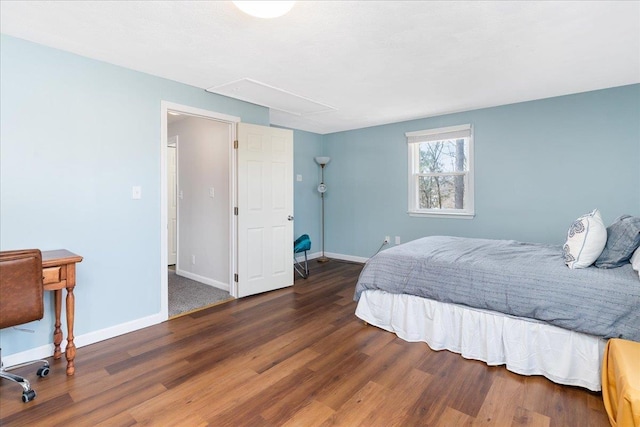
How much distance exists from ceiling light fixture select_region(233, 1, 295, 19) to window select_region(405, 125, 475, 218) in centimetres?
330

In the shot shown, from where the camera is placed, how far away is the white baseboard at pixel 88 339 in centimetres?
220

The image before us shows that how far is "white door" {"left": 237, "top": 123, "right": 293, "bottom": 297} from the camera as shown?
11.8ft

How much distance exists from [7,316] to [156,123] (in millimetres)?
1827

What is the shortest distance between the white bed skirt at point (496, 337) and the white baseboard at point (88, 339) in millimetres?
2072

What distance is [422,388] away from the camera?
1946mm

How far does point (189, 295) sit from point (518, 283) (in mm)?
3296

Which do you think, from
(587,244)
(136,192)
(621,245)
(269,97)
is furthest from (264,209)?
(621,245)

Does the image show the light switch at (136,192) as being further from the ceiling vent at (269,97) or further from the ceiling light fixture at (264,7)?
the ceiling light fixture at (264,7)

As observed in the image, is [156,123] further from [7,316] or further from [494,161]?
[494,161]

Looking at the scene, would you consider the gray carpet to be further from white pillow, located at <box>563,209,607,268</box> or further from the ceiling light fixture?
white pillow, located at <box>563,209,607,268</box>

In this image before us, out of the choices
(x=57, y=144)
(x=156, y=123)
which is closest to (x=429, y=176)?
(x=156, y=123)

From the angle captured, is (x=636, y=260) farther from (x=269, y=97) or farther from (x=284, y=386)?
(x=269, y=97)

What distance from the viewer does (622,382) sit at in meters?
1.36

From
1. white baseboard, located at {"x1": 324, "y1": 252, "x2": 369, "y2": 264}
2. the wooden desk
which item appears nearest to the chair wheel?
the wooden desk
